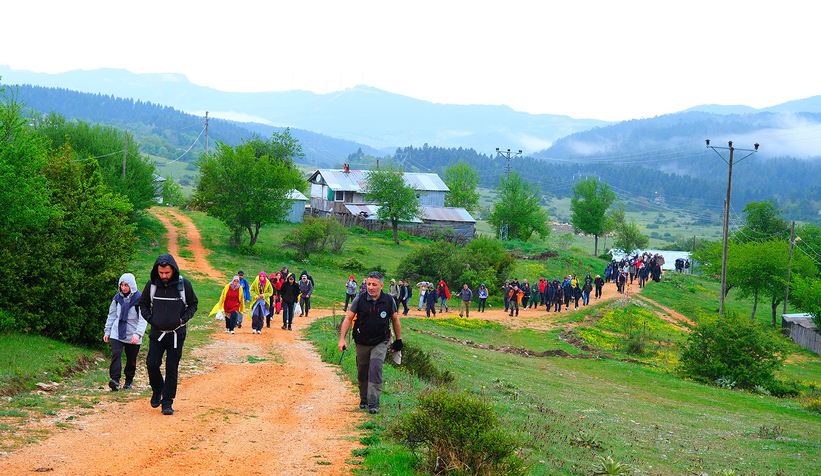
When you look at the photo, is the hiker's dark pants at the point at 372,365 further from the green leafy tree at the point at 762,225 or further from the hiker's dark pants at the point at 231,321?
the green leafy tree at the point at 762,225

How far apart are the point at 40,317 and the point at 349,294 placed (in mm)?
13545

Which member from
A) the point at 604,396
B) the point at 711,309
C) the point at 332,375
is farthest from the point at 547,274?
the point at 332,375

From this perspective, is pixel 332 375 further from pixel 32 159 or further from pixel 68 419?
pixel 32 159

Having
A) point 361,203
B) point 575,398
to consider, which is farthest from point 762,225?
point 575,398

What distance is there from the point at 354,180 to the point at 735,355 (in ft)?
187

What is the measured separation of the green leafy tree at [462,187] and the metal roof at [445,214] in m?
16.1

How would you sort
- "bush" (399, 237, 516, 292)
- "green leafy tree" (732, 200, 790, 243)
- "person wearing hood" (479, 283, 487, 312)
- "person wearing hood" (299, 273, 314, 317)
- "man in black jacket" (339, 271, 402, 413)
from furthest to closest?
1. "green leafy tree" (732, 200, 790, 243)
2. "bush" (399, 237, 516, 292)
3. "person wearing hood" (479, 283, 487, 312)
4. "person wearing hood" (299, 273, 314, 317)
5. "man in black jacket" (339, 271, 402, 413)

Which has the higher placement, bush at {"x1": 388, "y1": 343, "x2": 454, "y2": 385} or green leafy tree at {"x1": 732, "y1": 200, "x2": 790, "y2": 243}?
green leafy tree at {"x1": 732, "y1": 200, "x2": 790, "y2": 243}

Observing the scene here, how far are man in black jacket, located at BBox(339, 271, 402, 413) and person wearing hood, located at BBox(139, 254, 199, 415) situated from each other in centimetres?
205

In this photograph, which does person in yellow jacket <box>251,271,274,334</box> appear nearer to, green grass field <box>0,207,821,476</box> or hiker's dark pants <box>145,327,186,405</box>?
green grass field <box>0,207,821,476</box>

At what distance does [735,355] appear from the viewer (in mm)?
22641

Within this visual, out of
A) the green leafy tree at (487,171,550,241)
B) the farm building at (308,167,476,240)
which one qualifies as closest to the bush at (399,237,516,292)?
the farm building at (308,167,476,240)

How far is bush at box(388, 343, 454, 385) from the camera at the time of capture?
1250 centimetres

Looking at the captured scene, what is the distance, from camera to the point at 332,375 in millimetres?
11750
